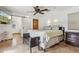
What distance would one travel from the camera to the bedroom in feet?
6.30

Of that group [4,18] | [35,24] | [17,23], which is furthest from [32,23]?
[4,18]

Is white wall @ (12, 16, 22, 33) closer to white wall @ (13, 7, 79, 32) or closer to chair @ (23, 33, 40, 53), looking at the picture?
white wall @ (13, 7, 79, 32)

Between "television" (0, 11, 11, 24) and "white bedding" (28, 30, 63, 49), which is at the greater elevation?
"television" (0, 11, 11, 24)

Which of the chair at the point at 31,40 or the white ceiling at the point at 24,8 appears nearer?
the white ceiling at the point at 24,8

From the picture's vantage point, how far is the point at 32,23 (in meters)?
2.03

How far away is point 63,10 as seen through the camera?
2016mm

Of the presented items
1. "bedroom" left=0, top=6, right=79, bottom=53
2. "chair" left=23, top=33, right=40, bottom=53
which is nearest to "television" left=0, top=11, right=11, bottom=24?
"bedroom" left=0, top=6, right=79, bottom=53

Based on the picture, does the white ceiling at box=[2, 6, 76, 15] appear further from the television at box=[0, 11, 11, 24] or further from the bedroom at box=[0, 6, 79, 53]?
the television at box=[0, 11, 11, 24]

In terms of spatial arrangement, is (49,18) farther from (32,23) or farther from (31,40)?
(31,40)

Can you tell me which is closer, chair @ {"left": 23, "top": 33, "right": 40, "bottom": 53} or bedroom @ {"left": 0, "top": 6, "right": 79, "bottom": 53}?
bedroom @ {"left": 0, "top": 6, "right": 79, "bottom": 53}

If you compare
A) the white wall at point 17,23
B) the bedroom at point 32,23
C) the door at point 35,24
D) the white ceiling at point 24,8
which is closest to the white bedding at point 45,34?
the bedroom at point 32,23

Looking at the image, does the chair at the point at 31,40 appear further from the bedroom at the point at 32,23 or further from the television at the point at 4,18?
the television at the point at 4,18

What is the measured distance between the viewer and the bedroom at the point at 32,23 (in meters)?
1.92

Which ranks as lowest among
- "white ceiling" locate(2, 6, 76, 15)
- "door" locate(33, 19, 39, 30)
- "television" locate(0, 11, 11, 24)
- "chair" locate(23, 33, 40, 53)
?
"chair" locate(23, 33, 40, 53)
